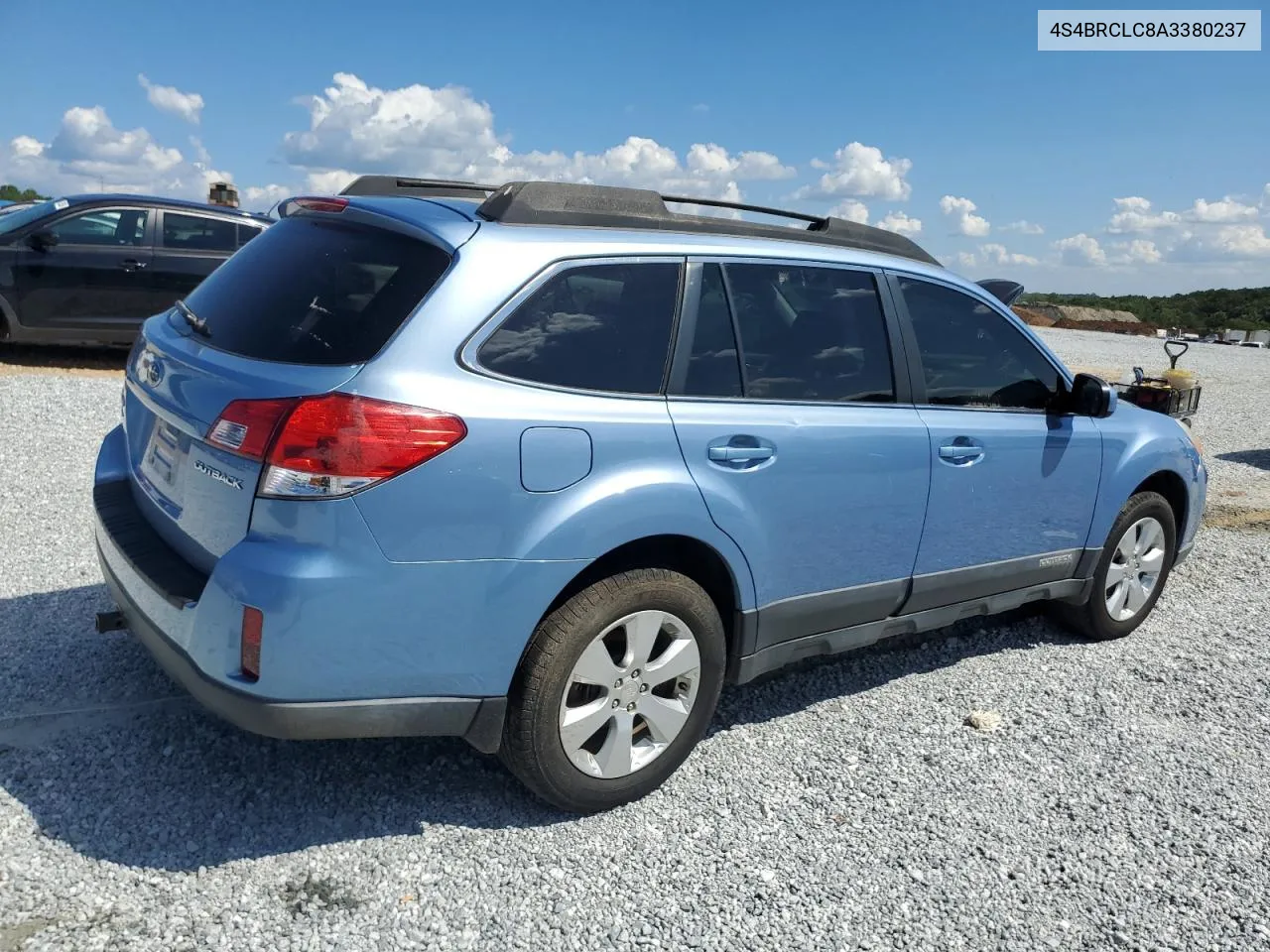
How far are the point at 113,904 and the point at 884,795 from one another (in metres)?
2.36

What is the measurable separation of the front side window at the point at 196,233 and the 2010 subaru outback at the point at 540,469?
820cm

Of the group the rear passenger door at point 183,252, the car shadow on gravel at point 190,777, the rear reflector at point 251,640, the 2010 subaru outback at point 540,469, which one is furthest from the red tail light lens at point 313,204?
the rear passenger door at point 183,252

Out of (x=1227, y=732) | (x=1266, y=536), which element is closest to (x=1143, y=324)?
(x=1266, y=536)

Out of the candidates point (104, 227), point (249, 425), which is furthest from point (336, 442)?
point (104, 227)

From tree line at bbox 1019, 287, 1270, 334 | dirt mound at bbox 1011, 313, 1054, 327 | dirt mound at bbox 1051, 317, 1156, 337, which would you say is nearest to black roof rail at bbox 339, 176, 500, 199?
dirt mound at bbox 1011, 313, 1054, 327

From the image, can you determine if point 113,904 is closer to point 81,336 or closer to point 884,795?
point 884,795

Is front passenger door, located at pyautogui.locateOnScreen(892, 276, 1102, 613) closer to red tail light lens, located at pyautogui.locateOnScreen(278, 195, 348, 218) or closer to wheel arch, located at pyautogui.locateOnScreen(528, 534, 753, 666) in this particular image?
wheel arch, located at pyautogui.locateOnScreen(528, 534, 753, 666)

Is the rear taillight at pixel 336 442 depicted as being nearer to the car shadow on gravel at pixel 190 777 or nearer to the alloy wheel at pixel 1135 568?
the car shadow on gravel at pixel 190 777

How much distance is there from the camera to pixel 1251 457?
35.9 ft

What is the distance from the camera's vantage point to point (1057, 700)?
449cm

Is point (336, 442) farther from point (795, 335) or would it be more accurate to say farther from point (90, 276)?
point (90, 276)

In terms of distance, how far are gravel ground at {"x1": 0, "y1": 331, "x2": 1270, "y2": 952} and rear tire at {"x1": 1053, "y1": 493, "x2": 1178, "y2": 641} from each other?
424 mm

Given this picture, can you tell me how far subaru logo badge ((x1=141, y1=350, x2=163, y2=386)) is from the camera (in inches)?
129

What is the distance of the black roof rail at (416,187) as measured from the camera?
3799 mm
